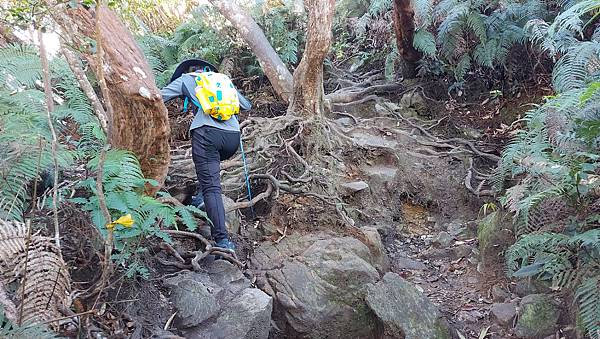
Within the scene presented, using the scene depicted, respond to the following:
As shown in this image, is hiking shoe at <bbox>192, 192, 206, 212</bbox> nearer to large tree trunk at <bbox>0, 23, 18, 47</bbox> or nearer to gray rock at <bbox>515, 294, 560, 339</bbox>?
large tree trunk at <bbox>0, 23, 18, 47</bbox>

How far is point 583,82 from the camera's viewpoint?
159 inches

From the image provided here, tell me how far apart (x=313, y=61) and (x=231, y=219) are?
2.09m

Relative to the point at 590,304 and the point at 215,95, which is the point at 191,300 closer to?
the point at 215,95

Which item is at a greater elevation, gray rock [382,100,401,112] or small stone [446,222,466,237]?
gray rock [382,100,401,112]

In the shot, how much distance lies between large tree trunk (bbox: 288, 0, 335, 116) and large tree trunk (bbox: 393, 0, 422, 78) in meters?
1.41

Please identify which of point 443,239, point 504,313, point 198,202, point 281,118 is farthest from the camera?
point 281,118

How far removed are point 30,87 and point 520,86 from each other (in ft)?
17.2

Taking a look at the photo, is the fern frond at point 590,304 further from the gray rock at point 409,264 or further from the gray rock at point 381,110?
the gray rock at point 381,110

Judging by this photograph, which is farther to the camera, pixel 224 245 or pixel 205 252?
pixel 224 245

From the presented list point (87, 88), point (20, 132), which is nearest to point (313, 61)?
point (87, 88)

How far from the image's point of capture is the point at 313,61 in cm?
534

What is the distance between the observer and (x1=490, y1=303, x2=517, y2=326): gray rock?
344 cm

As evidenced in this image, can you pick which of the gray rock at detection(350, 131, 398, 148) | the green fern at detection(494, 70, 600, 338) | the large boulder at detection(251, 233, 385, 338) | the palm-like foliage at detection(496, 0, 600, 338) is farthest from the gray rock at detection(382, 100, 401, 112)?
the large boulder at detection(251, 233, 385, 338)

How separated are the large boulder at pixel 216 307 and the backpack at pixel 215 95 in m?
1.22
